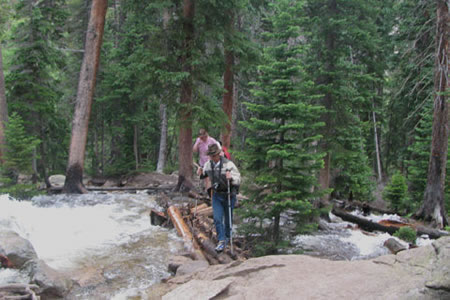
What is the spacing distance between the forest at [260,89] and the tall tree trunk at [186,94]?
1.6 inches

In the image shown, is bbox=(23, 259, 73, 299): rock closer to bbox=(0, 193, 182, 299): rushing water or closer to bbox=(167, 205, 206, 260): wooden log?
bbox=(0, 193, 182, 299): rushing water

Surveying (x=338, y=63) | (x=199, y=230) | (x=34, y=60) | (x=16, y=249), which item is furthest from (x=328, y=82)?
(x=34, y=60)

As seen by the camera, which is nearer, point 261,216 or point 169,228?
point 261,216

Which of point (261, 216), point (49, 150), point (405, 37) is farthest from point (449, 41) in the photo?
point (49, 150)

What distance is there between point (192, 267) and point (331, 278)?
2835 mm

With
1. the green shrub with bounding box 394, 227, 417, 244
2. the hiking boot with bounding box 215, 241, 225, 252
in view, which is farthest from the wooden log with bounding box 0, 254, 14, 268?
the green shrub with bounding box 394, 227, 417, 244

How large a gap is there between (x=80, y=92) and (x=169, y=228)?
6893 millimetres

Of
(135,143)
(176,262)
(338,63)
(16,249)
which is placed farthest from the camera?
(135,143)

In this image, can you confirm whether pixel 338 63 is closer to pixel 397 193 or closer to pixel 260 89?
pixel 260 89

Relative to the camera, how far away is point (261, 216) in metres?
7.90

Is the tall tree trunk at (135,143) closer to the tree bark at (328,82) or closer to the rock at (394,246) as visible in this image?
the tree bark at (328,82)

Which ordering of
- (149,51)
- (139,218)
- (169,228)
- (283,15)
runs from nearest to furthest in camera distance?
(283,15)
(169,228)
(139,218)
(149,51)

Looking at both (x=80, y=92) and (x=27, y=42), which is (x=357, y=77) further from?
(x=27, y=42)

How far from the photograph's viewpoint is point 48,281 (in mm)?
5512
